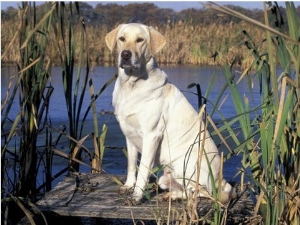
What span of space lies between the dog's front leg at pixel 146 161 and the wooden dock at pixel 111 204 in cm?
8

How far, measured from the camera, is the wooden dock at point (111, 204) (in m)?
3.64

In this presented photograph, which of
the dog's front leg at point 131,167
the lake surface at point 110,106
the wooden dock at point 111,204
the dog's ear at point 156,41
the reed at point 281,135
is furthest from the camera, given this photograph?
the lake surface at point 110,106

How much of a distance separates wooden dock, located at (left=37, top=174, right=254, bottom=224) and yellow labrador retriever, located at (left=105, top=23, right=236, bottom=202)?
119 millimetres

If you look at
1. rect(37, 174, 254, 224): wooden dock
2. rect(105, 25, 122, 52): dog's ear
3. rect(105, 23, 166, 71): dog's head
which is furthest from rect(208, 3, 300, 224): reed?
rect(105, 25, 122, 52): dog's ear

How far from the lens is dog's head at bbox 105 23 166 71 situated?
397 cm

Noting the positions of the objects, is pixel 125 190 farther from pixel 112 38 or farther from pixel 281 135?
pixel 281 135

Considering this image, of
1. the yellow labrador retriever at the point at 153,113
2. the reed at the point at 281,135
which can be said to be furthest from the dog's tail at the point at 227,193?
the reed at the point at 281,135

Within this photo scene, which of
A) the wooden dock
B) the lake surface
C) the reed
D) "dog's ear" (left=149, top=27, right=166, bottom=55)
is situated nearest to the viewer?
the reed

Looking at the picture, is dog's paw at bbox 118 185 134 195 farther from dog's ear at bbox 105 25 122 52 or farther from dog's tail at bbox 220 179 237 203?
dog's ear at bbox 105 25 122 52

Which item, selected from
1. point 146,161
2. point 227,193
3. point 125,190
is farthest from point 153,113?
point 227,193

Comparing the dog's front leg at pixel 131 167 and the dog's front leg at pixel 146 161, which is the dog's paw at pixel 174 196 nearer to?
the dog's front leg at pixel 146 161

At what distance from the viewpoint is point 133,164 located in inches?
169

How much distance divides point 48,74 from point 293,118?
1600 millimetres

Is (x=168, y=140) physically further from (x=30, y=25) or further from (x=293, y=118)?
(x=30, y=25)
